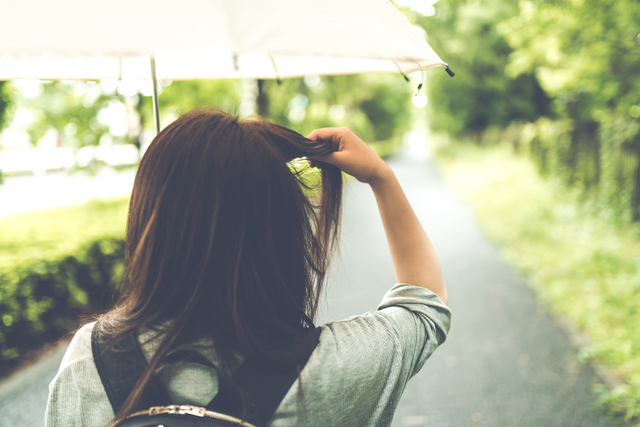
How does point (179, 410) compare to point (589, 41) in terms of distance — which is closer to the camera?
point (179, 410)

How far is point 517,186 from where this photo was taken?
10742 mm

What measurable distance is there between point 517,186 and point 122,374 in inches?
449

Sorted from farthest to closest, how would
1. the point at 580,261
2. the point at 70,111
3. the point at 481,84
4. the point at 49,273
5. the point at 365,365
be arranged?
the point at 481,84
the point at 70,111
the point at 580,261
the point at 49,273
the point at 365,365

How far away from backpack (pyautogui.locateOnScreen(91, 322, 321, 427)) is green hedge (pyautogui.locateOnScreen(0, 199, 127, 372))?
8.36 feet

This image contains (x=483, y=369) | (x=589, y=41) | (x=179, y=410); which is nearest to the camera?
(x=179, y=410)

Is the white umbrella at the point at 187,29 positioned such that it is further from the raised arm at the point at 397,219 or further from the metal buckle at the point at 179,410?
the metal buckle at the point at 179,410

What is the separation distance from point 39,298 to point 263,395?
13.6 feet

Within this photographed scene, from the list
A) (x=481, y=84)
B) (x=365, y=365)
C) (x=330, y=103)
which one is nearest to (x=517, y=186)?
(x=365, y=365)

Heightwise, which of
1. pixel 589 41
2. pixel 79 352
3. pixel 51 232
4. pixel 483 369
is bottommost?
pixel 483 369

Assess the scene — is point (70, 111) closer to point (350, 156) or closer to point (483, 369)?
point (483, 369)

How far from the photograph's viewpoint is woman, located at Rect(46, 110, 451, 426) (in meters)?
0.88

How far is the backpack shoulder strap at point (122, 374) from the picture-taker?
0.87m

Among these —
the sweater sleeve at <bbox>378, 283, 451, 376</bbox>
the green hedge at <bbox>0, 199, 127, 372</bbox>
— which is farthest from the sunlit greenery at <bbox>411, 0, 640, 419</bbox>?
the green hedge at <bbox>0, 199, 127, 372</bbox>

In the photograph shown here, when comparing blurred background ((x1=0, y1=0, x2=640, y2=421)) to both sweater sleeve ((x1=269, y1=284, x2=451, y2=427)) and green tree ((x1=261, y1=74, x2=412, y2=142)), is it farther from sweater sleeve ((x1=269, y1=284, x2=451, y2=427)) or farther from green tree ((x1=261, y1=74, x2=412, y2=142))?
sweater sleeve ((x1=269, y1=284, x2=451, y2=427))
